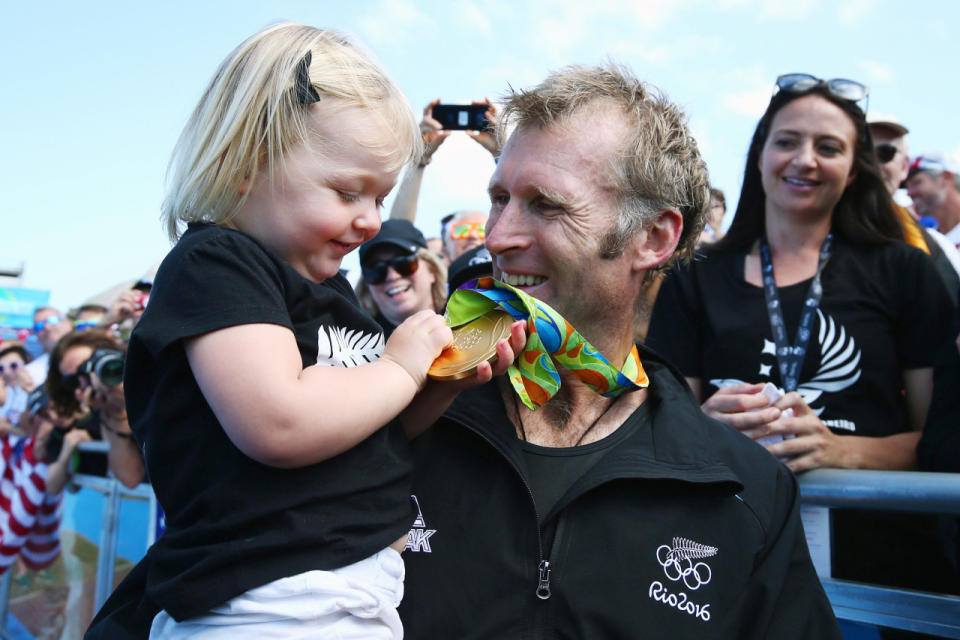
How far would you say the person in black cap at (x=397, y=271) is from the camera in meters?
4.22

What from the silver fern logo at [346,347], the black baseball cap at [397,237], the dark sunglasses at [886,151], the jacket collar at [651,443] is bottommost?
the black baseball cap at [397,237]

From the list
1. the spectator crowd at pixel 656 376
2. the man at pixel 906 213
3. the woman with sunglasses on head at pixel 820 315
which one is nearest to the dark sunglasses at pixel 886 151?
the man at pixel 906 213

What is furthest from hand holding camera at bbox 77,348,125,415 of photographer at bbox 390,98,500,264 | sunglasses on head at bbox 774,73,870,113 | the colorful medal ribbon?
sunglasses on head at bbox 774,73,870,113

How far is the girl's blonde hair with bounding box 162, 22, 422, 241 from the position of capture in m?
1.57

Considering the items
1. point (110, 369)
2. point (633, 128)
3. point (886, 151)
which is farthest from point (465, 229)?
point (633, 128)

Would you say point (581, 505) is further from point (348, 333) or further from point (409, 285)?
point (409, 285)

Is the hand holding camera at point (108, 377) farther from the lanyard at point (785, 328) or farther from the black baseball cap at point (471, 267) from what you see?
the lanyard at point (785, 328)

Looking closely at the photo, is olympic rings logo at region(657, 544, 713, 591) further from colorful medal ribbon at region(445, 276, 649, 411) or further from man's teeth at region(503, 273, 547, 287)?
man's teeth at region(503, 273, 547, 287)

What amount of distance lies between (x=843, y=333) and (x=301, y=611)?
2.20 m

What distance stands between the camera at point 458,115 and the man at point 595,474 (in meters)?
1.66

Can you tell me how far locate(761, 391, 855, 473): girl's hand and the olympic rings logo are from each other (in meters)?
0.78

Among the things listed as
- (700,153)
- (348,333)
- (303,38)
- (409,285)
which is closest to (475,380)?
(348,333)

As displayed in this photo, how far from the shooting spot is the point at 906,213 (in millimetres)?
3312

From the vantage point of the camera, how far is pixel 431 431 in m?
1.93
